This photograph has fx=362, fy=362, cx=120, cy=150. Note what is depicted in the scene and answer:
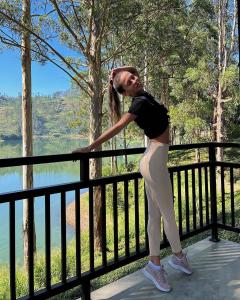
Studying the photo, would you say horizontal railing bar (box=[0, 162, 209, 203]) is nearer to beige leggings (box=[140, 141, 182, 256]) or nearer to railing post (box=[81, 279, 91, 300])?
beige leggings (box=[140, 141, 182, 256])

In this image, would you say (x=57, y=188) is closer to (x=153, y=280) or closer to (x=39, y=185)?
(x=153, y=280)

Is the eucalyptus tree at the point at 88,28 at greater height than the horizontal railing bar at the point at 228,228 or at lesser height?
greater

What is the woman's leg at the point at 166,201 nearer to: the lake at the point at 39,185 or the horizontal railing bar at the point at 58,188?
the horizontal railing bar at the point at 58,188

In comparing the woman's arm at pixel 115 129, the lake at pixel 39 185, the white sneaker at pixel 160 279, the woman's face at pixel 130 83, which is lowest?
the lake at pixel 39 185

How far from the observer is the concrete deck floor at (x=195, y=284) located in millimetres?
2092

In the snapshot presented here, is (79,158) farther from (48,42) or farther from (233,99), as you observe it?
(233,99)

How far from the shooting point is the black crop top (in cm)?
193

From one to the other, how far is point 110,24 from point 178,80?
8979 mm

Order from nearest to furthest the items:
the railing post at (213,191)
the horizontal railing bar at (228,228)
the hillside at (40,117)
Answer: the horizontal railing bar at (228,228) → the railing post at (213,191) → the hillside at (40,117)

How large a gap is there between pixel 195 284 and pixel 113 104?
1205 millimetres

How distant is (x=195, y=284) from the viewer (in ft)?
7.27

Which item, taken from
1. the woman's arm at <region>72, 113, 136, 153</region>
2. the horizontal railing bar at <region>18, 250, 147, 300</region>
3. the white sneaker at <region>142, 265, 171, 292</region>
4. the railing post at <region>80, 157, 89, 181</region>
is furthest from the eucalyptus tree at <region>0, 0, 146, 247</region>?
the woman's arm at <region>72, 113, 136, 153</region>

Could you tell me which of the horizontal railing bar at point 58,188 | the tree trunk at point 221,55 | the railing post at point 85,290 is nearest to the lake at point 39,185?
the horizontal railing bar at point 58,188

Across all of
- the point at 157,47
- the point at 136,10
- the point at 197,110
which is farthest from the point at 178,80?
the point at 136,10
